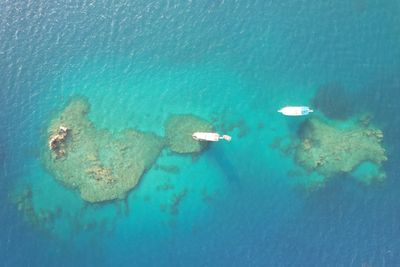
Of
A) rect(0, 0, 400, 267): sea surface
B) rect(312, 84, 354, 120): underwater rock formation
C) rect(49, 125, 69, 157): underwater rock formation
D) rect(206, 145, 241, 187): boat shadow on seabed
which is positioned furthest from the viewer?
rect(312, 84, 354, 120): underwater rock formation

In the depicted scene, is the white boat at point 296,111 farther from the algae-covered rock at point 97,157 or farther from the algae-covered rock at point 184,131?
the algae-covered rock at point 97,157

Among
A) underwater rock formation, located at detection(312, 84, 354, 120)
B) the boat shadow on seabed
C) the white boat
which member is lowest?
the boat shadow on seabed

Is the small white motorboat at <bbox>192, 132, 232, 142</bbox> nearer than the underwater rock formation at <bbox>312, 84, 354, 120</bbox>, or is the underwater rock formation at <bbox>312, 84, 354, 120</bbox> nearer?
the small white motorboat at <bbox>192, 132, 232, 142</bbox>

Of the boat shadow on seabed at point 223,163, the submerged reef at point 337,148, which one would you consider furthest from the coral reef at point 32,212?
the submerged reef at point 337,148

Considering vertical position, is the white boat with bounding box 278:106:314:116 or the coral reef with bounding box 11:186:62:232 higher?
the white boat with bounding box 278:106:314:116

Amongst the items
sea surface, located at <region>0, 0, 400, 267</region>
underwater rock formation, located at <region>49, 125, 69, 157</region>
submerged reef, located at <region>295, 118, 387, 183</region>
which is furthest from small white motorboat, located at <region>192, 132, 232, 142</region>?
underwater rock formation, located at <region>49, 125, 69, 157</region>

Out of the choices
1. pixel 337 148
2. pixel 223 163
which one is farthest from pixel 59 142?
pixel 337 148

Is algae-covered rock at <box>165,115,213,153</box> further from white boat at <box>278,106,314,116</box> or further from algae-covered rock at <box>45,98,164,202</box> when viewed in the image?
white boat at <box>278,106,314,116</box>
